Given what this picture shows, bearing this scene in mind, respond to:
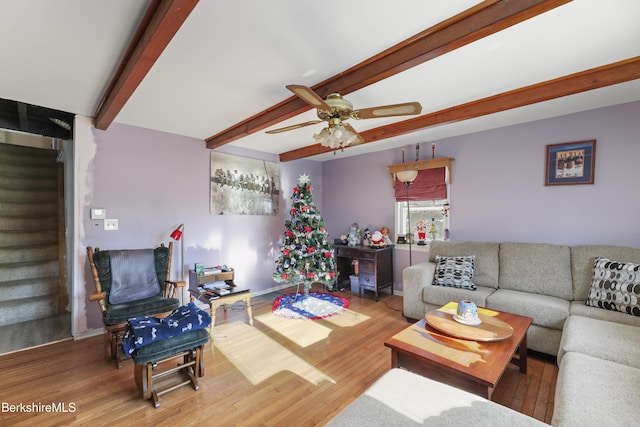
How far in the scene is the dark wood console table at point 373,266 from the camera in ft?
13.9

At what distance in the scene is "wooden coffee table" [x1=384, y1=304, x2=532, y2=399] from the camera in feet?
5.28

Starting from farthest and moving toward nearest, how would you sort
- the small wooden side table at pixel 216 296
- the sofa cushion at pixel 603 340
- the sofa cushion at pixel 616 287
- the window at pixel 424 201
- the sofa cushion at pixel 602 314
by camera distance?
1. the window at pixel 424 201
2. the small wooden side table at pixel 216 296
3. the sofa cushion at pixel 616 287
4. the sofa cushion at pixel 602 314
5. the sofa cushion at pixel 603 340

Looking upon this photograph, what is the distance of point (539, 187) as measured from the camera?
3.28 m

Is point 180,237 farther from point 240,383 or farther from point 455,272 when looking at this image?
point 455,272

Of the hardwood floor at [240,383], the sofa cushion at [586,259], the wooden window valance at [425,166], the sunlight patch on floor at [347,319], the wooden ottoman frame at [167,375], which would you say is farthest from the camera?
the wooden window valance at [425,166]

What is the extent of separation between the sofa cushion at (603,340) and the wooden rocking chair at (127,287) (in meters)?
3.28

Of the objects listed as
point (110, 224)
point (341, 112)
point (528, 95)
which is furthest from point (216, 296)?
point (528, 95)

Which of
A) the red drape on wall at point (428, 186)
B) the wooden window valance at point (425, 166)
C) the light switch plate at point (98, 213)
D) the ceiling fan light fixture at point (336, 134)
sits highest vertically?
the wooden window valance at point (425, 166)

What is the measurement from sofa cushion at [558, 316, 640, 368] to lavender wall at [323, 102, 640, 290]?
4.31 ft

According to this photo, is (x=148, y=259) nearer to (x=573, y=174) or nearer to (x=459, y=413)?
(x=459, y=413)

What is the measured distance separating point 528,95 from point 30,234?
596 centimetres

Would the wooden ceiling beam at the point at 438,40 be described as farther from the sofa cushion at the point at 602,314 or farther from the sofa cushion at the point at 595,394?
the sofa cushion at the point at 602,314

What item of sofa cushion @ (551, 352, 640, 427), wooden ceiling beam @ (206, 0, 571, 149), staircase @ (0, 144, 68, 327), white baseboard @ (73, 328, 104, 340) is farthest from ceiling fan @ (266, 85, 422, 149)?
staircase @ (0, 144, 68, 327)

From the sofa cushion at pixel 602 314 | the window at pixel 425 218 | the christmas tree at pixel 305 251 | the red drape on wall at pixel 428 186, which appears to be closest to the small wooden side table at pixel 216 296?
the christmas tree at pixel 305 251
